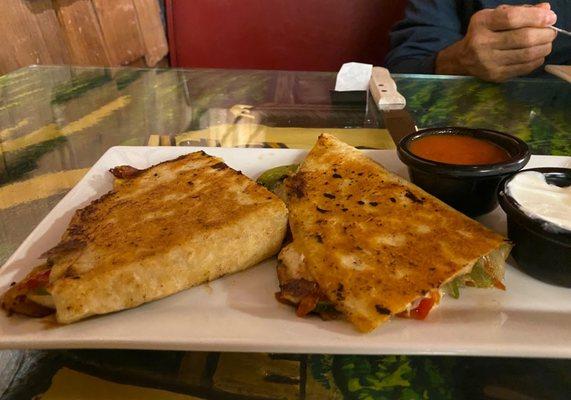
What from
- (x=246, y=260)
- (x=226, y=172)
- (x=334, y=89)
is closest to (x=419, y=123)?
(x=334, y=89)

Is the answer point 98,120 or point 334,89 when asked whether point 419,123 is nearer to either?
point 334,89

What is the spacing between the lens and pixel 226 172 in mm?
1604

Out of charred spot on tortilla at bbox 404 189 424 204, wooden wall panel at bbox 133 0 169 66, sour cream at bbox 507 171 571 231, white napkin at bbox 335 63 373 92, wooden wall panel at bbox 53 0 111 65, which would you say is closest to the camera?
sour cream at bbox 507 171 571 231

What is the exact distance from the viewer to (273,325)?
1149mm

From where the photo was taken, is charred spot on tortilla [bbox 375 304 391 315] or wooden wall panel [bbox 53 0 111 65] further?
wooden wall panel [bbox 53 0 111 65]

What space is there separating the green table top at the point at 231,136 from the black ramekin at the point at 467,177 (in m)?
0.52

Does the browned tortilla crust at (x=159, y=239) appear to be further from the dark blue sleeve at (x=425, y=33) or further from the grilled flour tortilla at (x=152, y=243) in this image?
the dark blue sleeve at (x=425, y=33)

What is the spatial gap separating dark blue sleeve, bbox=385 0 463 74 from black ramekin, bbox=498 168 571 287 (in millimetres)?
2226

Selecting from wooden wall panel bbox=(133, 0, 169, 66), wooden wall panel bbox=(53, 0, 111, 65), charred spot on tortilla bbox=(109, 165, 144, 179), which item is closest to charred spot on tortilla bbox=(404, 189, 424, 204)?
charred spot on tortilla bbox=(109, 165, 144, 179)

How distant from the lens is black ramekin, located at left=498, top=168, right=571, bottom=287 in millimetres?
1264

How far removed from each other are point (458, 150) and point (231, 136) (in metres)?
0.98

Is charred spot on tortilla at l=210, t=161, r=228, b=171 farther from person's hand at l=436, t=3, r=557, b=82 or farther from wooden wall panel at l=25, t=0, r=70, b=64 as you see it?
wooden wall panel at l=25, t=0, r=70, b=64

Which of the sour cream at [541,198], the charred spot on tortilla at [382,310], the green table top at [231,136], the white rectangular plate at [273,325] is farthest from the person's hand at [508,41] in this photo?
the charred spot on tortilla at [382,310]

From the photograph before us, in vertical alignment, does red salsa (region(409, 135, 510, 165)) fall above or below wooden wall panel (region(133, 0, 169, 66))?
above
